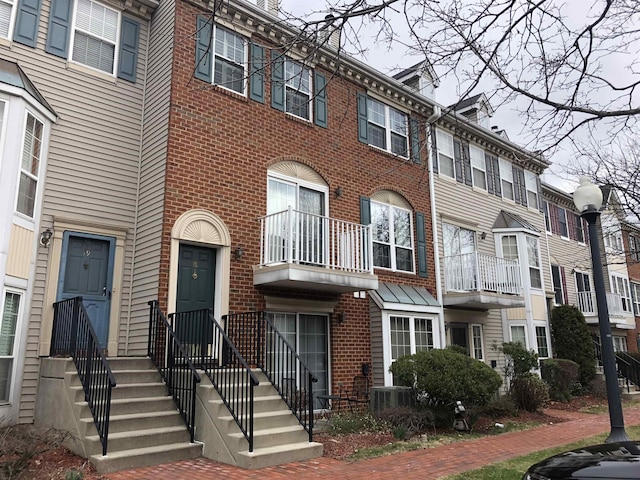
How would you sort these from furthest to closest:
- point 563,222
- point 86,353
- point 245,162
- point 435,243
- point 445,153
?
point 563,222
point 445,153
point 435,243
point 245,162
point 86,353

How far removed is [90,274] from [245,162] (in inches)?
151

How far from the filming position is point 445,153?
1677 centimetres

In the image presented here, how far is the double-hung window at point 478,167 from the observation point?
704 inches

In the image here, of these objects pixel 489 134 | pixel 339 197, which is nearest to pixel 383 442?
pixel 339 197

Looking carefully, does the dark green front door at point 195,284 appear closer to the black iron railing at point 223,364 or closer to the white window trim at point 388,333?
the black iron railing at point 223,364

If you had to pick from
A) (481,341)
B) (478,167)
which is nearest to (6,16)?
(478,167)

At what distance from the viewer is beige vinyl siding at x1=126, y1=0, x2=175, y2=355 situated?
9.46 metres

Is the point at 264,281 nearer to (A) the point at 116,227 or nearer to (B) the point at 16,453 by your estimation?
(A) the point at 116,227

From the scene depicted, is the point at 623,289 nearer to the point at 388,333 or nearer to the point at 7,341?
the point at 388,333

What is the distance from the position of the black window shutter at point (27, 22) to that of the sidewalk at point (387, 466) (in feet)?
25.4

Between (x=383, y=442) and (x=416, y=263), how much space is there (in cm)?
665

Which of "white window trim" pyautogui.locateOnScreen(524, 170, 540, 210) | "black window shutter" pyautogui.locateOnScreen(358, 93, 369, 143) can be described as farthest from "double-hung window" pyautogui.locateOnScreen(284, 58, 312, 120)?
"white window trim" pyautogui.locateOnScreen(524, 170, 540, 210)

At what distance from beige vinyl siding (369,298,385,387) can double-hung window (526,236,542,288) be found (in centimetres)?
807

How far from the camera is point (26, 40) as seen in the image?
30.6ft
